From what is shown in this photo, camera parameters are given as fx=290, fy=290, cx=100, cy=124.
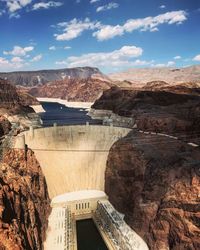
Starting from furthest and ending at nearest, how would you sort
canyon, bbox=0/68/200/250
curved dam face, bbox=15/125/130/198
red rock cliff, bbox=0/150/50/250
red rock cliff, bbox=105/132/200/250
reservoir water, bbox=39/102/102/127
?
reservoir water, bbox=39/102/102/127
curved dam face, bbox=15/125/130/198
red rock cliff, bbox=105/132/200/250
canyon, bbox=0/68/200/250
red rock cliff, bbox=0/150/50/250

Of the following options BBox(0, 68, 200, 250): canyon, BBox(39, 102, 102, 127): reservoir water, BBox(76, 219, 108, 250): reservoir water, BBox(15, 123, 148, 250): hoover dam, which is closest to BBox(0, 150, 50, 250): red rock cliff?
BBox(0, 68, 200, 250): canyon

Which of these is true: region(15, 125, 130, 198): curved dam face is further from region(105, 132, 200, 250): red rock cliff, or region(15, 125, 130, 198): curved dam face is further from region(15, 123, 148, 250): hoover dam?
region(105, 132, 200, 250): red rock cliff

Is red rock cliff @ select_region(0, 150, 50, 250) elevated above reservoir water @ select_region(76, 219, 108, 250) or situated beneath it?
elevated above

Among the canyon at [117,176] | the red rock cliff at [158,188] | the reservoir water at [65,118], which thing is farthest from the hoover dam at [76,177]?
the reservoir water at [65,118]

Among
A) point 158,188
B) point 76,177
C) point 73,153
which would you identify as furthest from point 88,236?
point 73,153

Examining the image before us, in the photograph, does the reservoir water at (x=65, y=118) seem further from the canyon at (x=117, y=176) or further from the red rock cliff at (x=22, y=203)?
the red rock cliff at (x=22, y=203)

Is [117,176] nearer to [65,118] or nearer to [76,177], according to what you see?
[76,177]
